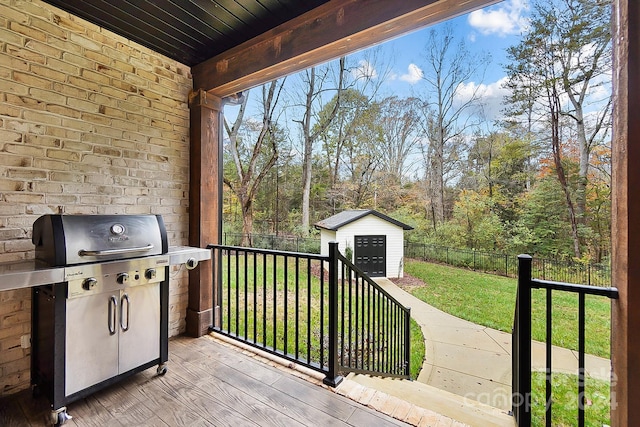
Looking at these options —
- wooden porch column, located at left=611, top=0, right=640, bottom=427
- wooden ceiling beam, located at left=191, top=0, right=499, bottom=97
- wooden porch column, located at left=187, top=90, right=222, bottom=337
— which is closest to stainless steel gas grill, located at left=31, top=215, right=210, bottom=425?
wooden porch column, located at left=187, top=90, right=222, bottom=337

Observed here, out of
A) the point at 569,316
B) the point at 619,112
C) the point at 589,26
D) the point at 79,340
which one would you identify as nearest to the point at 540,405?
the point at 569,316

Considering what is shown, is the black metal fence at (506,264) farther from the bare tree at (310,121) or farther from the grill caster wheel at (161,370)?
the grill caster wheel at (161,370)

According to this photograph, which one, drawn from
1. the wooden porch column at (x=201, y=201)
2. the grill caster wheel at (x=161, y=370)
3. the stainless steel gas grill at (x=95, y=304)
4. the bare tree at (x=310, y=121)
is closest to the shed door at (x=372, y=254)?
the bare tree at (x=310, y=121)

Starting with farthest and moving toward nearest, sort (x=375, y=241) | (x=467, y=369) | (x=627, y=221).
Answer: (x=375, y=241)
(x=467, y=369)
(x=627, y=221)

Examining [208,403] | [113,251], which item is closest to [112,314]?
[113,251]

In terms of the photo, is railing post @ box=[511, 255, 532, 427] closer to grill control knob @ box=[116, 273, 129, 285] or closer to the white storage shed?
grill control knob @ box=[116, 273, 129, 285]

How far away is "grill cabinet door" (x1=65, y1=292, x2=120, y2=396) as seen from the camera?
1531 millimetres

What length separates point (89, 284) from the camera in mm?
1568

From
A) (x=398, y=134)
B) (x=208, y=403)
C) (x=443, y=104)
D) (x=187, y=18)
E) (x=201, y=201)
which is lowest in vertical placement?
(x=208, y=403)

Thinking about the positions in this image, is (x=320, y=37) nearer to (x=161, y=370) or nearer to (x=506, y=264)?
(x=161, y=370)

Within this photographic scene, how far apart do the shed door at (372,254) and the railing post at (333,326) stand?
5159 mm

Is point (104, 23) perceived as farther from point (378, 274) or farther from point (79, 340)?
point (378, 274)

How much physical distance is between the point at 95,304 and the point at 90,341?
23cm

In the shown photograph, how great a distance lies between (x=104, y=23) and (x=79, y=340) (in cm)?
243
